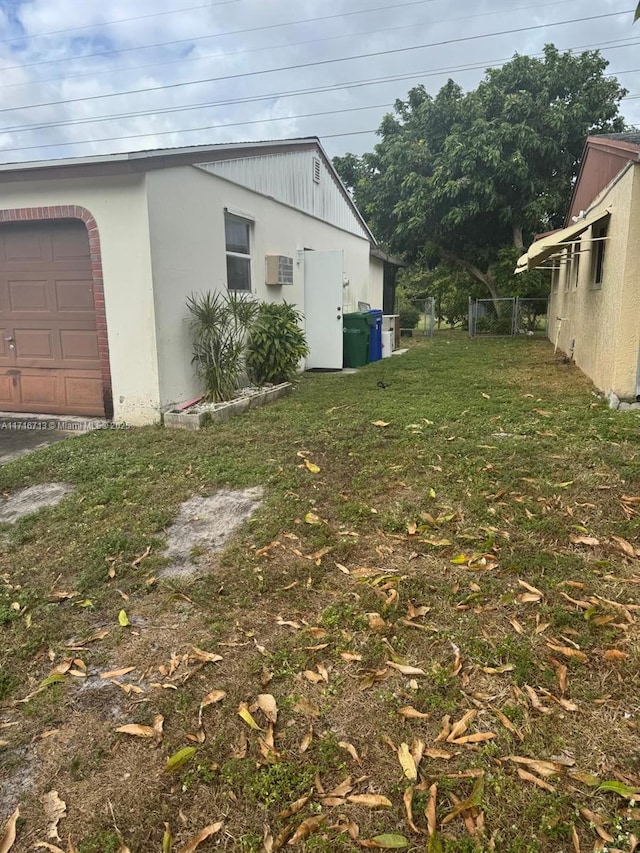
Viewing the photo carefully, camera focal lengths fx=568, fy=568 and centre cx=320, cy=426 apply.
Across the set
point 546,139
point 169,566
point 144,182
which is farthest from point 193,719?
point 546,139

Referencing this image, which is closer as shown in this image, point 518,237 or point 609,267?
point 609,267

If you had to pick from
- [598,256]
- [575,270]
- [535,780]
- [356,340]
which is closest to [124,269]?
[535,780]

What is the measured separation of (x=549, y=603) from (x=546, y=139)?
1920 cm

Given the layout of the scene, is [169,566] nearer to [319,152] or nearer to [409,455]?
[409,455]

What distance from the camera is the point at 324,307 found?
430 inches

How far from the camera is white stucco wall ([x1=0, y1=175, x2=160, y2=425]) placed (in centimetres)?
612

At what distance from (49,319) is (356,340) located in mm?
6274

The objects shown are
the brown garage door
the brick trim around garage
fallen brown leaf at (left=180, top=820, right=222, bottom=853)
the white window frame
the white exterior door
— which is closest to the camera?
fallen brown leaf at (left=180, top=820, right=222, bottom=853)

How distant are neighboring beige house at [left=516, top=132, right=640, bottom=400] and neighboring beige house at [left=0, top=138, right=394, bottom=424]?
16.1 ft

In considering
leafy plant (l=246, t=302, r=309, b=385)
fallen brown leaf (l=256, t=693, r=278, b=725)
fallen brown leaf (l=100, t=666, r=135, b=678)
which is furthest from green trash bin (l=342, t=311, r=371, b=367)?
fallen brown leaf (l=256, t=693, r=278, b=725)

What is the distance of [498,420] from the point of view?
20.1 feet

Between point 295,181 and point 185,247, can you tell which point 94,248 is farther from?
point 295,181

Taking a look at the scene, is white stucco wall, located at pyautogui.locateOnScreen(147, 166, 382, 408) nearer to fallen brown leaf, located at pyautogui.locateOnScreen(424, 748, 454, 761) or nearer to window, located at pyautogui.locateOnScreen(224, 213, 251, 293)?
window, located at pyautogui.locateOnScreen(224, 213, 251, 293)

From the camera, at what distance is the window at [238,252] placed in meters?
8.22
